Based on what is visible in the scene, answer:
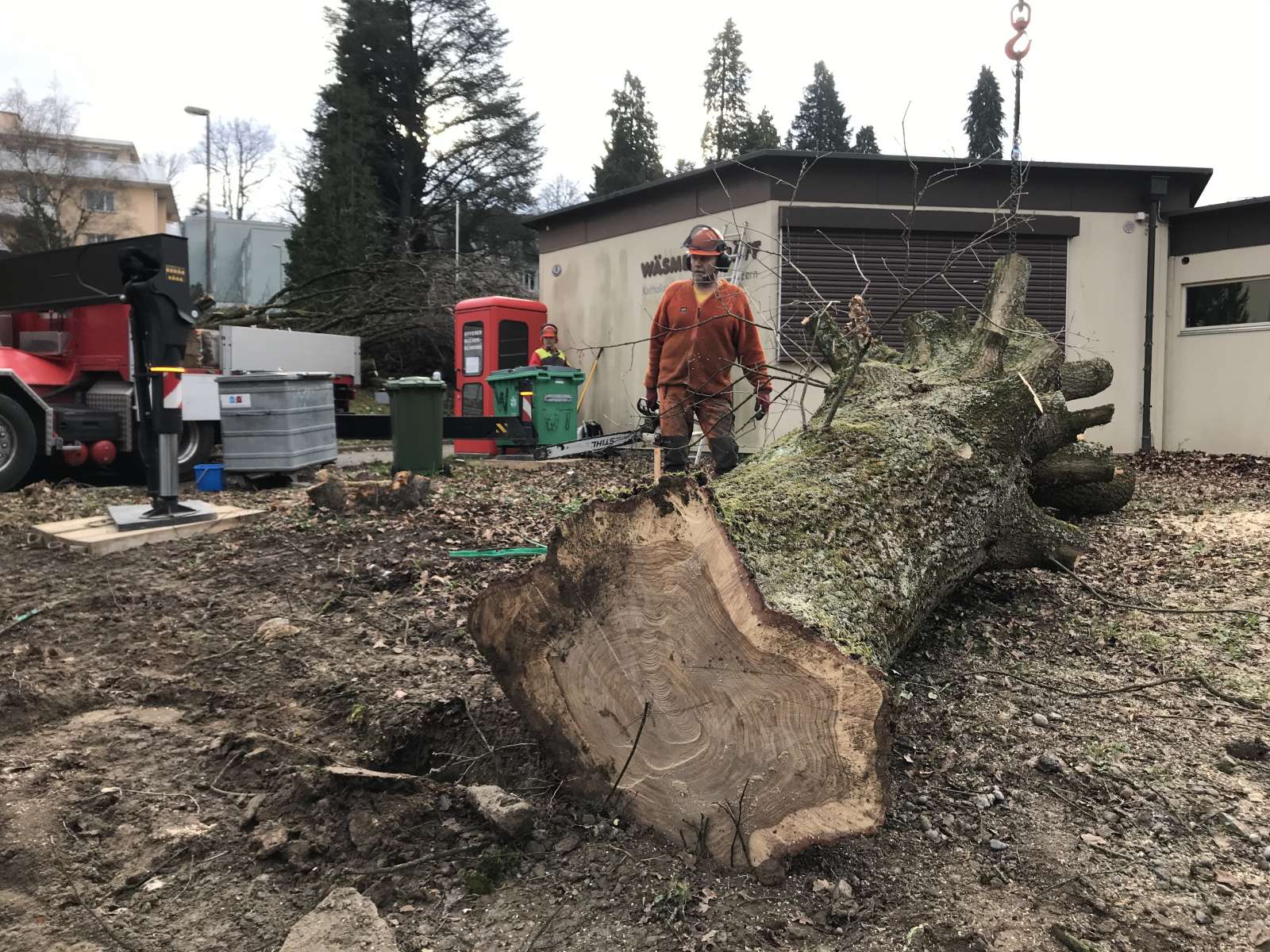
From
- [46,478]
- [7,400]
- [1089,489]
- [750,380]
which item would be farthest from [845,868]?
[46,478]

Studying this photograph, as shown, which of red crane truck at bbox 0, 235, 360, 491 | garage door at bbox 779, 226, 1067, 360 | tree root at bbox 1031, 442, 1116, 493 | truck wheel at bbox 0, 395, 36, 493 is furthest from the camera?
garage door at bbox 779, 226, 1067, 360

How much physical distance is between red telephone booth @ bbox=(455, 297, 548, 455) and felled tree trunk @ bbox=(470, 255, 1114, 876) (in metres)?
9.86

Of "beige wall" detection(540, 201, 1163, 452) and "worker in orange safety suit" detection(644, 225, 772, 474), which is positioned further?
"beige wall" detection(540, 201, 1163, 452)

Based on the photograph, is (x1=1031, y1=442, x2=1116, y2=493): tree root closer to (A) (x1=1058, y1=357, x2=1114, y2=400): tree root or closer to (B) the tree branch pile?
(A) (x1=1058, y1=357, x2=1114, y2=400): tree root

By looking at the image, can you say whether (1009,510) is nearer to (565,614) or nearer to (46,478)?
(565,614)

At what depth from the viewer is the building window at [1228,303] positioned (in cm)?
1094

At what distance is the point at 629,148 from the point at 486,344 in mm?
26639

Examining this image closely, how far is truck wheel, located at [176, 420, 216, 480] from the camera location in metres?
8.88

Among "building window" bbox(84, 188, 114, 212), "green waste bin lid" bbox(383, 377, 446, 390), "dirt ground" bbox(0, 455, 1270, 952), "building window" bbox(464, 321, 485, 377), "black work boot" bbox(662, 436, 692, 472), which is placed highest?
"building window" bbox(84, 188, 114, 212)

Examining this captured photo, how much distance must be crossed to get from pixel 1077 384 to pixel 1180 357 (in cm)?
671

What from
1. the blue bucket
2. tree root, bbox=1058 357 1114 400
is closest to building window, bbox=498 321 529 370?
the blue bucket

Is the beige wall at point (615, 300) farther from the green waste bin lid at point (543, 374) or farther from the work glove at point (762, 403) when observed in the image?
the work glove at point (762, 403)

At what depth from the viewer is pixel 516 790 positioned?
2584mm

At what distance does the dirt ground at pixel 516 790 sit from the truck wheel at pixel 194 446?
4579 mm
